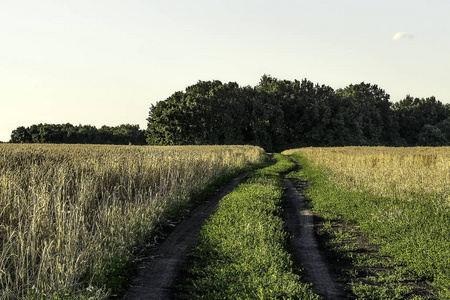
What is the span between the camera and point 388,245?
394 inches

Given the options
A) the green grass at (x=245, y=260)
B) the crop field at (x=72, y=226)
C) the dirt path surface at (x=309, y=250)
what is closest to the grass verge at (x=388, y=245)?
the dirt path surface at (x=309, y=250)

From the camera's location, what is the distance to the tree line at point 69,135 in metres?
90.2

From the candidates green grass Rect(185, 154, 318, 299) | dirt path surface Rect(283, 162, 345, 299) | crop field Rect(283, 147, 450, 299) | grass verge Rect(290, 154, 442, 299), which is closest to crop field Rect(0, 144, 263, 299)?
green grass Rect(185, 154, 318, 299)

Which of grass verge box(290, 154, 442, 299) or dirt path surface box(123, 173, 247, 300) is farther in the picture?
grass verge box(290, 154, 442, 299)

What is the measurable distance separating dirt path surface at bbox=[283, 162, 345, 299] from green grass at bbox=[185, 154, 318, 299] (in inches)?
17.6

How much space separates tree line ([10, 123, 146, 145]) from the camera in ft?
296

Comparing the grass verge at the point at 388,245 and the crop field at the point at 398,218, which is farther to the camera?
the crop field at the point at 398,218

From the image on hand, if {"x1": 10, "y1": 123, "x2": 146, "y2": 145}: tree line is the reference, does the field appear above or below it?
below

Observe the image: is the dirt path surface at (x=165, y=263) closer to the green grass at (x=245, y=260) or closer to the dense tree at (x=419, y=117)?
the green grass at (x=245, y=260)

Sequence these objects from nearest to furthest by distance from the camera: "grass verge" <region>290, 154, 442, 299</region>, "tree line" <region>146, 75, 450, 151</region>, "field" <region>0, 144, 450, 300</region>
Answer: "field" <region>0, 144, 450, 300</region>, "grass verge" <region>290, 154, 442, 299</region>, "tree line" <region>146, 75, 450, 151</region>

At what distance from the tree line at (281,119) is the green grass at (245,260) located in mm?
68487

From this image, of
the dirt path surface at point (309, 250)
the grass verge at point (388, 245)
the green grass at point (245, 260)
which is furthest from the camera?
the grass verge at point (388, 245)

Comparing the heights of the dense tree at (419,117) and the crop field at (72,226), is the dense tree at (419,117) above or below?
above

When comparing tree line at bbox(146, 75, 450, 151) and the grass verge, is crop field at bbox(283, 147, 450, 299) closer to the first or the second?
the grass verge
